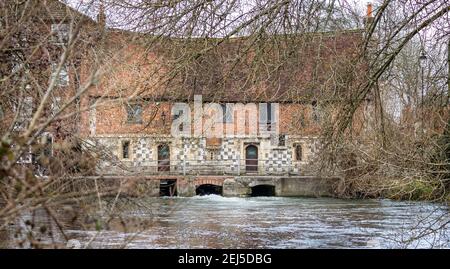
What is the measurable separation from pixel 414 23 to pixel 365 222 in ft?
33.6

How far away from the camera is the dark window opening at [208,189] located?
3459 centimetres

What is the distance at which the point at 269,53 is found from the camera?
10391mm

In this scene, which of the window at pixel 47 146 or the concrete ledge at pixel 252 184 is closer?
the window at pixel 47 146

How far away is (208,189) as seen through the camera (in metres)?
35.4

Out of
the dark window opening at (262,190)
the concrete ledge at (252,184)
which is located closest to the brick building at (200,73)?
the concrete ledge at (252,184)

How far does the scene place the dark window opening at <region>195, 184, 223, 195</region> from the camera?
34591mm

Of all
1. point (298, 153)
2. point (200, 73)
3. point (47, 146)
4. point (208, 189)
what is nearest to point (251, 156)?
point (298, 153)

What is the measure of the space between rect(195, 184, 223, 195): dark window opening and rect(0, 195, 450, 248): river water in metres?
6.12

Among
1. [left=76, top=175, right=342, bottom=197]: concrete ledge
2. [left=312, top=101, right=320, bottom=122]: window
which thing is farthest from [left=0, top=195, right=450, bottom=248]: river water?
[left=76, top=175, right=342, bottom=197]: concrete ledge

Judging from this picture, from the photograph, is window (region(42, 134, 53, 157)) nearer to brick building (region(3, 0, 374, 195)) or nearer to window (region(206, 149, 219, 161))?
brick building (region(3, 0, 374, 195))

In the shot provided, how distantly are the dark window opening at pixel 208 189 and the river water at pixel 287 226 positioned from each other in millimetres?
6119

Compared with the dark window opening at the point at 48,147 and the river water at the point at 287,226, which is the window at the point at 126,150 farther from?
the dark window opening at the point at 48,147

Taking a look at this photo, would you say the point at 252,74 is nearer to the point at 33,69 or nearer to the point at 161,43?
the point at 161,43
